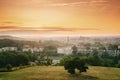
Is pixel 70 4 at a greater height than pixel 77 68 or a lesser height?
greater

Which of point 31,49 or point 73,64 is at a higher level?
point 31,49

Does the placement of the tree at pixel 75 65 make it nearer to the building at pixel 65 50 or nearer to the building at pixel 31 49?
the building at pixel 65 50

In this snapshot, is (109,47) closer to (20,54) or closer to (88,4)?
(88,4)

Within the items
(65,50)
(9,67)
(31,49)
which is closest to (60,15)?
(65,50)

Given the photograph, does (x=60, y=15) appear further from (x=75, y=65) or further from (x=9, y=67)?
(x=9, y=67)

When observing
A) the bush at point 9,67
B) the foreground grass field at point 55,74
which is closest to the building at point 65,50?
the foreground grass field at point 55,74

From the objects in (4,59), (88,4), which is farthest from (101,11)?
(4,59)

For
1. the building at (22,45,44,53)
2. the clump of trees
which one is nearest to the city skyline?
the building at (22,45,44,53)

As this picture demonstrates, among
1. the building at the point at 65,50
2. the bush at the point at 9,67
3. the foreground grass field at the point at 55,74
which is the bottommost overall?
the foreground grass field at the point at 55,74
